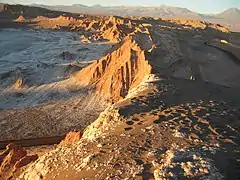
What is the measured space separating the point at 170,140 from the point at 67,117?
12370 millimetres

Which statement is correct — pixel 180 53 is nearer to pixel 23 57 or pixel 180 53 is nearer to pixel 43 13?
pixel 23 57

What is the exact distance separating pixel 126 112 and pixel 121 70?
40.9ft

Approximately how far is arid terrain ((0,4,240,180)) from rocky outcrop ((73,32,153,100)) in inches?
3.2

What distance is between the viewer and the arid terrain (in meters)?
8.26

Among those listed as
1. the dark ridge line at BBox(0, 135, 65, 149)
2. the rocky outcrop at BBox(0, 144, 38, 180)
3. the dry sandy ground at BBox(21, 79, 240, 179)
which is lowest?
the dark ridge line at BBox(0, 135, 65, 149)

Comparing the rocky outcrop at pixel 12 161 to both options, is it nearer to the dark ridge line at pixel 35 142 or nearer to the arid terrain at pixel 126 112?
the arid terrain at pixel 126 112

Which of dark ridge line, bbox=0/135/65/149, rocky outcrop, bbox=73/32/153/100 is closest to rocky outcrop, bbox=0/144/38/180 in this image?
dark ridge line, bbox=0/135/65/149

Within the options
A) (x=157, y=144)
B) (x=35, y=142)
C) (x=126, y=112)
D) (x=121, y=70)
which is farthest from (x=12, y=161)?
(x=121, y=70)

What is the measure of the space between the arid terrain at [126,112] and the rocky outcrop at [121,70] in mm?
81

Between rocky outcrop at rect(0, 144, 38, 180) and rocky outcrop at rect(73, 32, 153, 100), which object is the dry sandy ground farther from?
rocky outcrop at rect(73, 32, 153, 100)

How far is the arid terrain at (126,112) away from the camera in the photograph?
8.26 m

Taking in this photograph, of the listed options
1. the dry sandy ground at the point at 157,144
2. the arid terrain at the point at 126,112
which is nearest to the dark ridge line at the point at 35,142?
the arid terrain at the point at 126,112

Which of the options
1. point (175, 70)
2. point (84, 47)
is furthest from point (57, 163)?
point (84, 47)

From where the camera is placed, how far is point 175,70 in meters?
20.0
